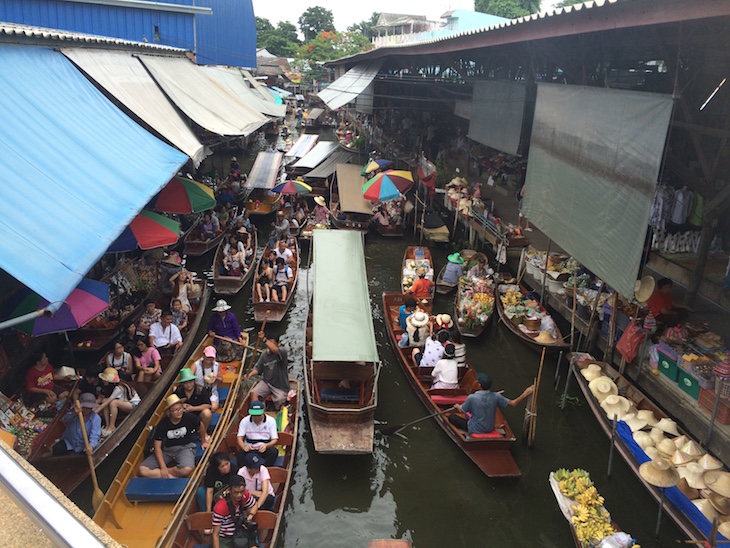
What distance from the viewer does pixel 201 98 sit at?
1577 centimetres

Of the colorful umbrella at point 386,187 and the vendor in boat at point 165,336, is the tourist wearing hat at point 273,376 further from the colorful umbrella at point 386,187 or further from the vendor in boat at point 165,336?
the colorful umbrella at point 386,187

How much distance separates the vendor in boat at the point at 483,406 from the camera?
25.1ft

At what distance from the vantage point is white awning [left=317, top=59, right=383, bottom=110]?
72.9 feet

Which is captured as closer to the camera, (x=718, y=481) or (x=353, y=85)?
(x=718, y=481)

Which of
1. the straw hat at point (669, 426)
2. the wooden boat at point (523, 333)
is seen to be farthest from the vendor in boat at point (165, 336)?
the straw hat at point (669, 426)

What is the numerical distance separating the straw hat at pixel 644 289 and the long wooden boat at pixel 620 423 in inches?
56.8

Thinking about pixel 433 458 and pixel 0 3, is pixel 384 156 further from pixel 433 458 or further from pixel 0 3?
pixel 433 458

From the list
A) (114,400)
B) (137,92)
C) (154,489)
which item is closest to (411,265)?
(137,92)

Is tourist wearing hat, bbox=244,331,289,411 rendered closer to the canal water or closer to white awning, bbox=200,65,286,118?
the canal water

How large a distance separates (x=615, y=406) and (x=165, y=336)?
7.96m

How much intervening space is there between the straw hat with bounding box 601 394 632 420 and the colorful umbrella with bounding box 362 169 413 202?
1050cm

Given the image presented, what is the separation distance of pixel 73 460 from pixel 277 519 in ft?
9.90

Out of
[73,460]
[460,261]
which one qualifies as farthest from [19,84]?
[460,261]

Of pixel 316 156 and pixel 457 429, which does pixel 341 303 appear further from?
pixel 316 156
